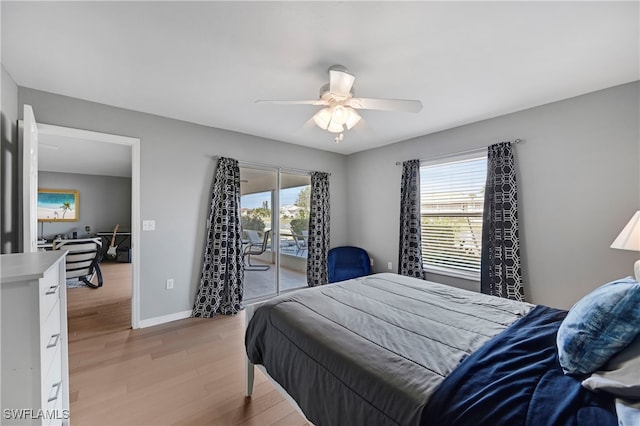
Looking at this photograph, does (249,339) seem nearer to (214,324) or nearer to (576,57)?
(214,324)

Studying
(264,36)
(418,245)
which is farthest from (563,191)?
(264,36)

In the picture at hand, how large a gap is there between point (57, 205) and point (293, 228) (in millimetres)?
6461

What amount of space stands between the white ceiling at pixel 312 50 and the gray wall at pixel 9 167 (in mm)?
184

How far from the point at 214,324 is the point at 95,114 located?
8.52ft

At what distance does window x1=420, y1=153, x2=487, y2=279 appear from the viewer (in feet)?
11.1

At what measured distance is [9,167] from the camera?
217 cm

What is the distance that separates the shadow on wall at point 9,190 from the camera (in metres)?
2.03

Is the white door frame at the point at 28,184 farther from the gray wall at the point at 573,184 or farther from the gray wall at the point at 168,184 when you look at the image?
the gray wall at the point at 573,184

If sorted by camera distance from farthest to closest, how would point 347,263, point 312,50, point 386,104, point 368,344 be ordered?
1. point 347,263
2. point 386,104
3. point 312,50
4. point 368,344

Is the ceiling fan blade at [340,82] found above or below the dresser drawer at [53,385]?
above

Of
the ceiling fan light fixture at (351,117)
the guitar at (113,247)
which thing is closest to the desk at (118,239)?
the guitar at (113,247)

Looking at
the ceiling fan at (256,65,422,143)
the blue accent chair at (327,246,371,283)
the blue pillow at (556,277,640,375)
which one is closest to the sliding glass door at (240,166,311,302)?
the blue accent chair at (327,246,371,283)

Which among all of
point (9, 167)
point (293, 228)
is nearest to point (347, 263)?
point (293, 228)

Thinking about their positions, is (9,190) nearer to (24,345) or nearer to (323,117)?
(24,345)
